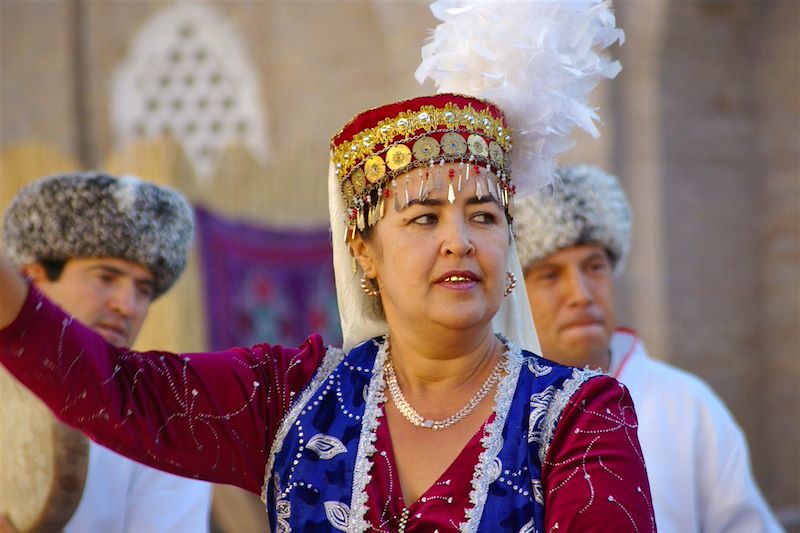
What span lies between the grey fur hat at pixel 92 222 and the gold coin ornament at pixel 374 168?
1.28m

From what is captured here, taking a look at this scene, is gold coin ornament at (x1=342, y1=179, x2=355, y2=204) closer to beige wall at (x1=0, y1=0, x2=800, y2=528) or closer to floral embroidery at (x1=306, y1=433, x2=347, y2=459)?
floral embroidery at (x1=306, y1=433, x2=347, y2=459)

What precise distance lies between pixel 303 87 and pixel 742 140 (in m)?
3.17

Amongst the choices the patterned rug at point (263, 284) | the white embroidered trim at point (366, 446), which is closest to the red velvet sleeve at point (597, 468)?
the white embroidered trim at point (366, 446)

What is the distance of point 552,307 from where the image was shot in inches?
156

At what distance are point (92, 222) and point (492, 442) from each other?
1.76 meters

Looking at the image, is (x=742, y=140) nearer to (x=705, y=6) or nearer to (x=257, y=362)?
(x=705, y=6)

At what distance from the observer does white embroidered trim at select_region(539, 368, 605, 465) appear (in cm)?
254

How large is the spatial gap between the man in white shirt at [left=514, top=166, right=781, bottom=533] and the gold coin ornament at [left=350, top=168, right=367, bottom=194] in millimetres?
1213

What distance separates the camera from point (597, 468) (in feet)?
7.93

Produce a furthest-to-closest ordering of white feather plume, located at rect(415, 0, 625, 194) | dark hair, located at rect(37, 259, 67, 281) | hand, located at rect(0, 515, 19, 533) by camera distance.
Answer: dark hair, located at rect(37, 259, 67, 281)
hand, located at rect(0, 515, 19, 533)
white feather plume, located at rect(415, 0, 625, 194)

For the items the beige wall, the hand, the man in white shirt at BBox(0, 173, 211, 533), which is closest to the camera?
the hand

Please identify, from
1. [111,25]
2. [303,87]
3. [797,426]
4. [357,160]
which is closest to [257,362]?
[357,160]

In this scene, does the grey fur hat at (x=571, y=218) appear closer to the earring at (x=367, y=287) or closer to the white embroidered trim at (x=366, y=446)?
the earring at (x=367, y=287)

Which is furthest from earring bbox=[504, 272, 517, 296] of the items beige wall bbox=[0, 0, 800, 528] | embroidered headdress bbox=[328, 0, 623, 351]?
beige wall bbox=[0, 0, 800, 528]
